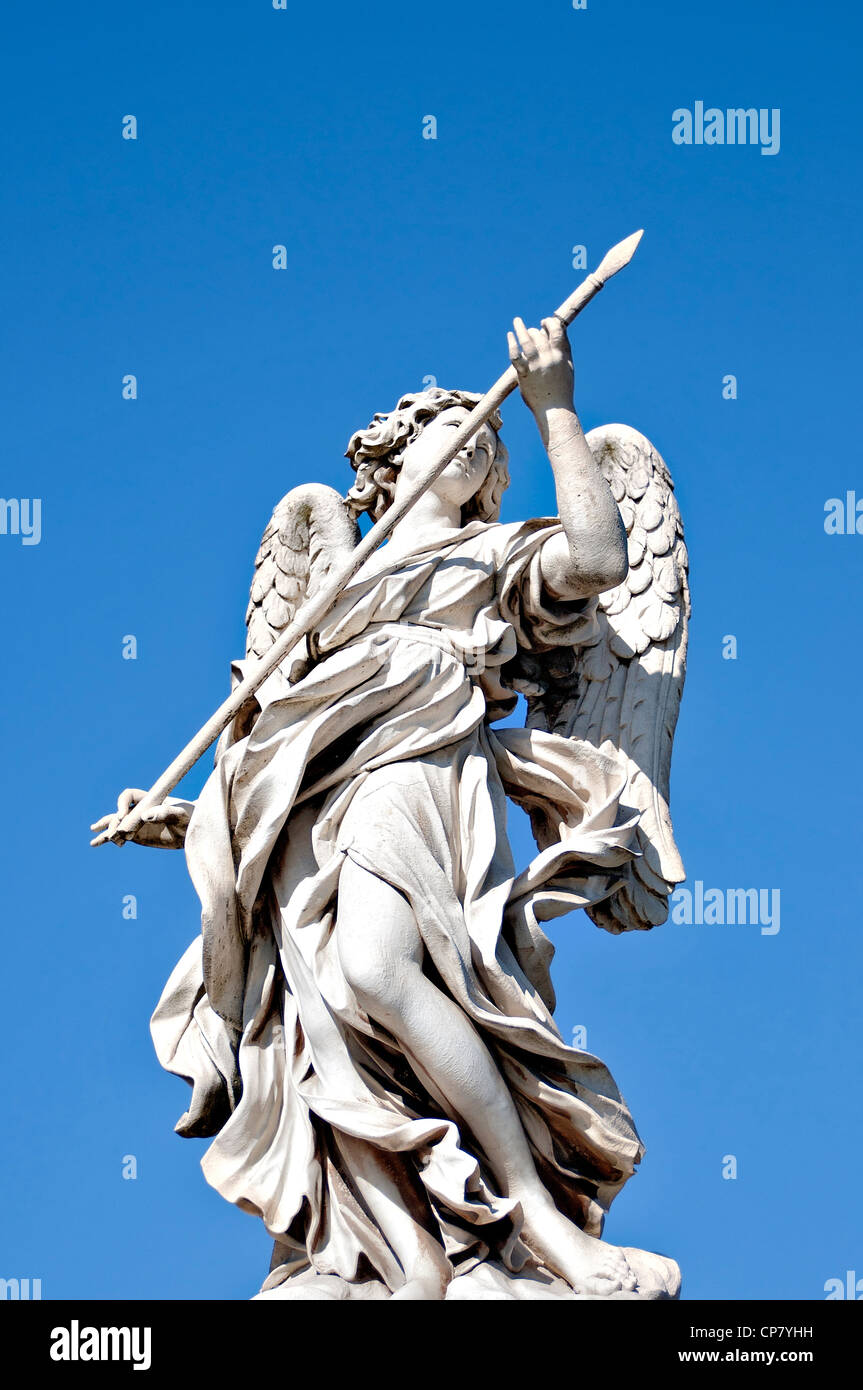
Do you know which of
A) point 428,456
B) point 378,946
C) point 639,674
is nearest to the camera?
point 378,946

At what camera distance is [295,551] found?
35.0 ft

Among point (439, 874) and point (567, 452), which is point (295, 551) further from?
point (439, 874)

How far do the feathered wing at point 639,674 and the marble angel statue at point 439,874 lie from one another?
12 mm

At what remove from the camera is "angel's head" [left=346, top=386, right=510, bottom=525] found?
10.2 meters

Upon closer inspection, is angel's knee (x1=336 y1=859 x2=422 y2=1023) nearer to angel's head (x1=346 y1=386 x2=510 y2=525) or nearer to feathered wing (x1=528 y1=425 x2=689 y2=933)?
feathered wing (x1=528 y1=425 x2=689 y2=933)

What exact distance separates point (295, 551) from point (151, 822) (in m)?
1.52

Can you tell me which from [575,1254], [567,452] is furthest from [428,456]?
[575,1254]

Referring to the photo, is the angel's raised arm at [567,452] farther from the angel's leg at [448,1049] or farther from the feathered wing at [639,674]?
the angel's leg at [448,1049]

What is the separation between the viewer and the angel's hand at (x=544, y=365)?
9586 mm

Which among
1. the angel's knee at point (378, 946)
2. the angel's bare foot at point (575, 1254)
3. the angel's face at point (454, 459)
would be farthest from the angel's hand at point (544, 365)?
the angel's bare foot at point (575, 1254)

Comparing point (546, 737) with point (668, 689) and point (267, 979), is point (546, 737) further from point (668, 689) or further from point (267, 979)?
point (267, 979)

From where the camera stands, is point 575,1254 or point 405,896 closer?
point 575,1254

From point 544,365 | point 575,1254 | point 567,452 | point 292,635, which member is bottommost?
point 575,1254

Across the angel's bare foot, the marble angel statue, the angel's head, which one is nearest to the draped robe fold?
the marble angel statue
